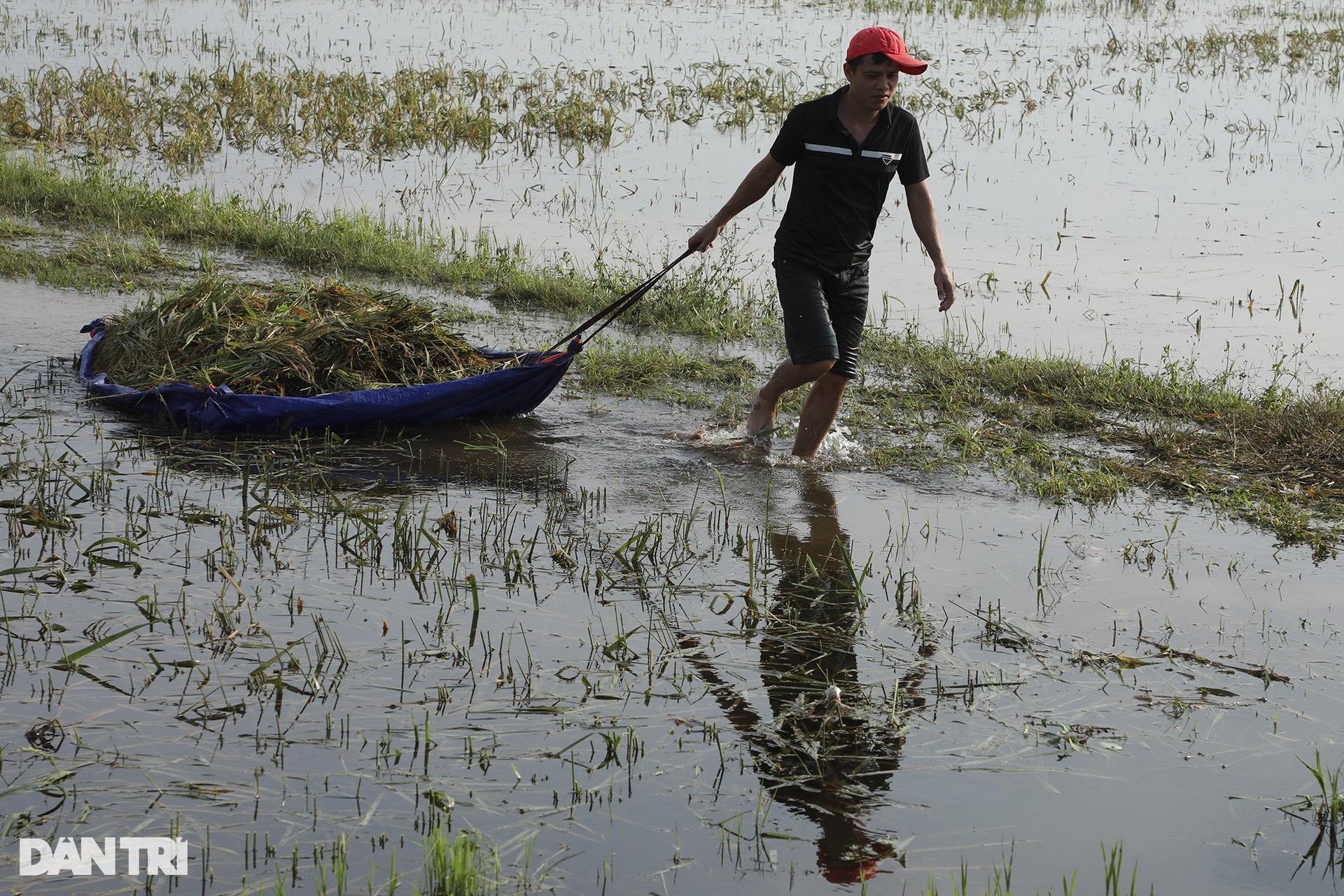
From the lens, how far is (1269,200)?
9.42 metres

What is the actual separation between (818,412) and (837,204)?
2.71 feet

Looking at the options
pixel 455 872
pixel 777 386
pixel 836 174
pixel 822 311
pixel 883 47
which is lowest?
pixel 455 872

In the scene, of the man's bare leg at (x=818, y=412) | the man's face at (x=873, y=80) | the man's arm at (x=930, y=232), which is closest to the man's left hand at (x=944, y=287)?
the man's arm at (x=930, y=232)

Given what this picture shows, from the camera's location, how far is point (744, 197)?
4656mm

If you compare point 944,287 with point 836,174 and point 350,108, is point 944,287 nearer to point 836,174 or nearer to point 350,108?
point 836,174

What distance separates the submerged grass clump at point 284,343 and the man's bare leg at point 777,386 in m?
1.19

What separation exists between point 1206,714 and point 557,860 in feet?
5.47

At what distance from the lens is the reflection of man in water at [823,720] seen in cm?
264

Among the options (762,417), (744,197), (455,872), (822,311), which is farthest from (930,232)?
(455,872)

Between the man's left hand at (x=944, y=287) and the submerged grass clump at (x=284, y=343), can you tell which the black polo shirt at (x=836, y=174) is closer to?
the man's left hand at (x=944, y=287)

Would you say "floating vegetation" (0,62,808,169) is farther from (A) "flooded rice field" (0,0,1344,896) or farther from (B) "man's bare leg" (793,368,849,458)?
(B) "man's bare leg" (793,368,849,458)

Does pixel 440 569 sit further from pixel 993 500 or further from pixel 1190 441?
pixel 1190 441

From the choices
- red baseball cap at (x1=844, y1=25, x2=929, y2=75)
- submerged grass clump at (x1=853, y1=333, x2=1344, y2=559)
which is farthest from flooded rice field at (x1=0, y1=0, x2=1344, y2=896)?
red baseball cap at (x1=844, y1=25, x2=929, y2=75)

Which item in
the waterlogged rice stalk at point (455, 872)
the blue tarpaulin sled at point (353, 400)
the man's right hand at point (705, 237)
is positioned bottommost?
the waterlogged rice stalk at point (455, 872)
